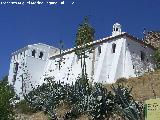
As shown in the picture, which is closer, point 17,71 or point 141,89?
point 141,89

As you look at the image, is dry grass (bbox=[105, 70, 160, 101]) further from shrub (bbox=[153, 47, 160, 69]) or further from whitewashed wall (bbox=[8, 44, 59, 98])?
whitewashed wall (bbox=[8, 44, 59, 98])

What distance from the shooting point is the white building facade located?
59.9 meters

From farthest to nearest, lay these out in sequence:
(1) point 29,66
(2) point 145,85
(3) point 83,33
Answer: (1) point 29,66 < (3) point 83,33 < (2) point 145,85

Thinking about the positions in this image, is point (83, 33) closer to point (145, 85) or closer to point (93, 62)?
point (93, 62)

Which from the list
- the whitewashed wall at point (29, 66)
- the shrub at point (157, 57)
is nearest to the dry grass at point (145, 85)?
the shrub at point (157, 57)

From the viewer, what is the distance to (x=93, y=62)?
63688 mm

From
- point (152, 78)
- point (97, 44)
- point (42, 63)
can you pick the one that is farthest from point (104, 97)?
point (42, 63)

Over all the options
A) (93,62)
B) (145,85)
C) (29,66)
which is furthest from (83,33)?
(145,85)

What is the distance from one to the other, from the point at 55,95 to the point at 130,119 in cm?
1454

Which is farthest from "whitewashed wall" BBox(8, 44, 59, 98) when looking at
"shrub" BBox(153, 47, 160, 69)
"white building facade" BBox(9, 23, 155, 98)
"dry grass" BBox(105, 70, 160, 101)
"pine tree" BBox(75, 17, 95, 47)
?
"dry grass" BBox(105, 70, 160, 101)

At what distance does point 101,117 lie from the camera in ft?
75.2

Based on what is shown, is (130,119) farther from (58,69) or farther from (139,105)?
(58,69)

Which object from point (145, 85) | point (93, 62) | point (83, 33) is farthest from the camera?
point (93, 62)

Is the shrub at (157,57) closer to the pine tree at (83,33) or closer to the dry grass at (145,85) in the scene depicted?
the pine tree at (83,33)
